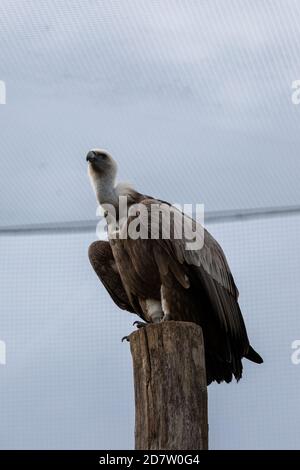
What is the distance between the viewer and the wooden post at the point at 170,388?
6.02 m

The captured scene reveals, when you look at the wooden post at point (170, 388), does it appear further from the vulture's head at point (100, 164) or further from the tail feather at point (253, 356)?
the vulture's head at point (100, 164)

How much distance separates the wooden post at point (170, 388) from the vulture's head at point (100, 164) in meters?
1.98

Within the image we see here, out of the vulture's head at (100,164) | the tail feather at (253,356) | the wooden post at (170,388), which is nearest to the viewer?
the wooden post at (170,388)

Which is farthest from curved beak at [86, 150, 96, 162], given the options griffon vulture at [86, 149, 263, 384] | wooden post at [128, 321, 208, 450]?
wooden post at [128, 321, 208, 450]

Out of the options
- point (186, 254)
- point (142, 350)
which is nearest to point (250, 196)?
point (186, 254)

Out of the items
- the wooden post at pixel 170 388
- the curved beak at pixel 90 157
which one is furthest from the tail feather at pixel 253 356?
the curved beak at pixel 90 157

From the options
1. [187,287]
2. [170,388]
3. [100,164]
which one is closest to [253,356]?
[187,287]

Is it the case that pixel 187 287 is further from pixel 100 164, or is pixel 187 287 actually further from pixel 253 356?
pixel 100 164

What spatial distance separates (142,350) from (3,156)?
337 centimetres

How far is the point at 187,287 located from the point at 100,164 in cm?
104

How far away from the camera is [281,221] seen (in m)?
9.22

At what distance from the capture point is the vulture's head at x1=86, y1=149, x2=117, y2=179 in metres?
8.23

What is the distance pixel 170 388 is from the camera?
6.09 metres
